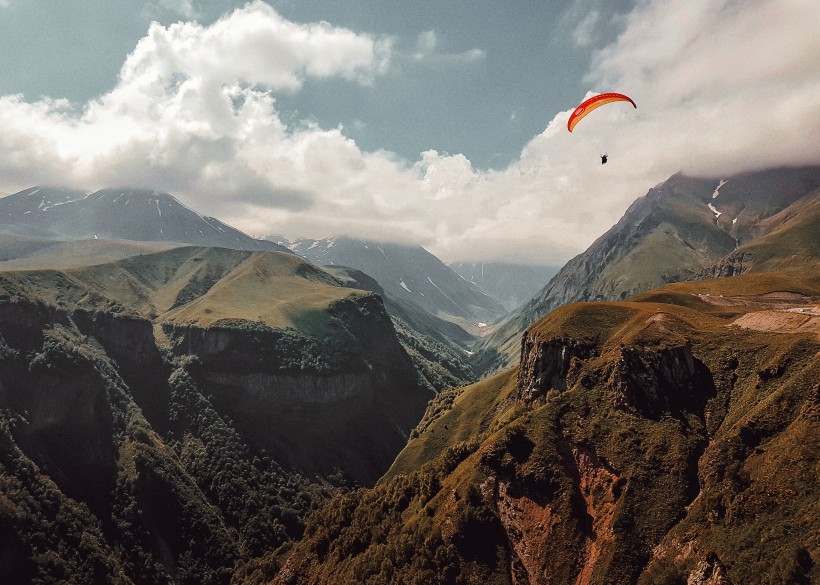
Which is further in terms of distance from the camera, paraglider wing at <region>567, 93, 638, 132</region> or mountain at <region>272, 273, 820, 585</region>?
paraglider wing at <region>567, 93, 638, 132</region>

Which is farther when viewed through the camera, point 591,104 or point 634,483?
point 591,104

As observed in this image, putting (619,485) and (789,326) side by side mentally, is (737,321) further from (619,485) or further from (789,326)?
(619,485)

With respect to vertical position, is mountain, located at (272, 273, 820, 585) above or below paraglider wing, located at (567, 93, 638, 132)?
below

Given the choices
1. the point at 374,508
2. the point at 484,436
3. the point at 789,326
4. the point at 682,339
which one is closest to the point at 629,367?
the point at 682,339

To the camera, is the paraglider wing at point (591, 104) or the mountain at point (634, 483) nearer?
the mountain at point (634, 483)

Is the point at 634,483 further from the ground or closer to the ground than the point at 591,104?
closer to the ground

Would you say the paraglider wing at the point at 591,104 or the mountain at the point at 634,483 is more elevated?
the paraglider wing at the point at 591,104
